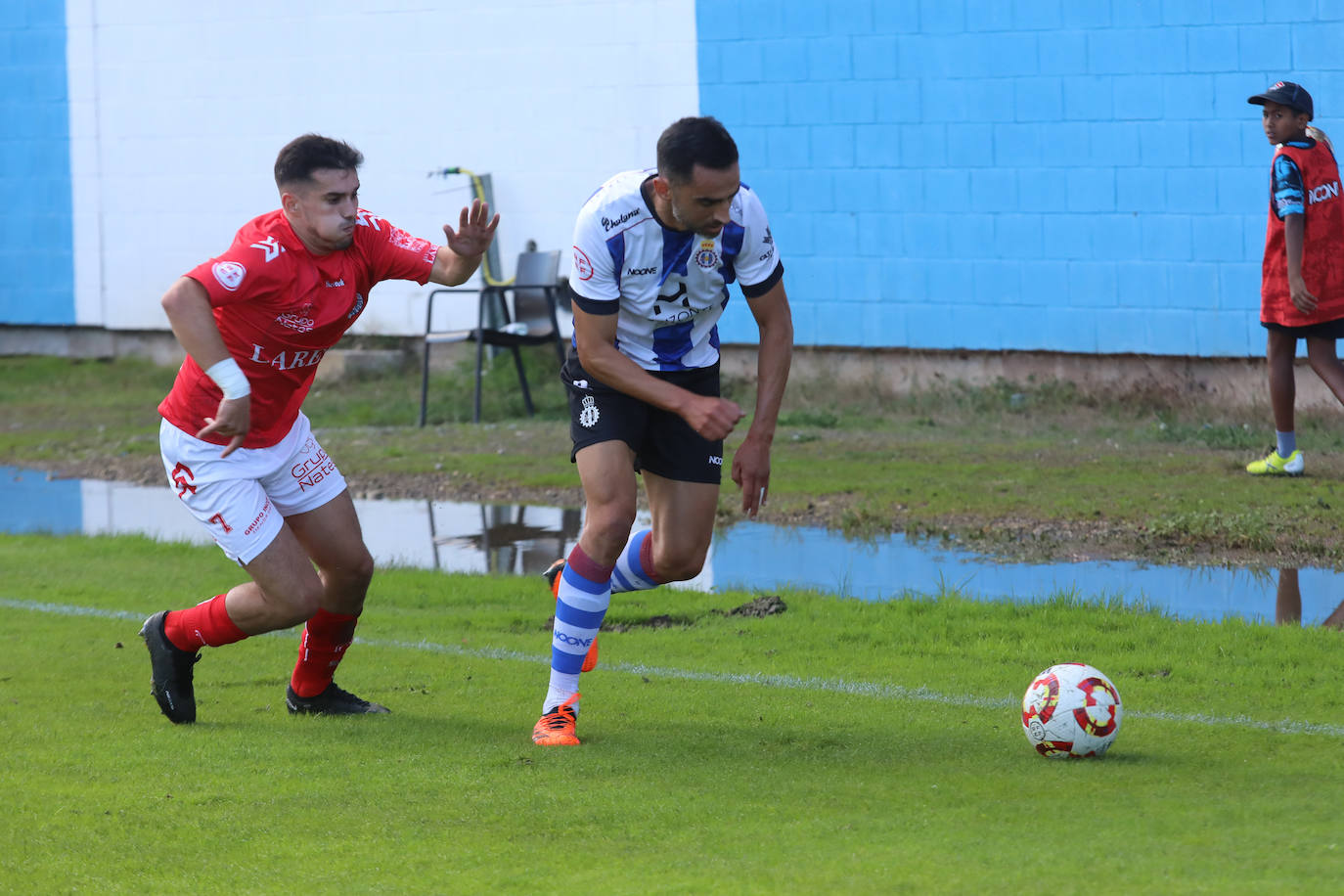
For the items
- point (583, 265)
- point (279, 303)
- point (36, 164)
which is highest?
point (36, 164)

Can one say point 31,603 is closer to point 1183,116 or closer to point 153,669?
point 153,669

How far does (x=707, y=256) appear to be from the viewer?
512cm

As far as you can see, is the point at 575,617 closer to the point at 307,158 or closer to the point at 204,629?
the point at 204,629

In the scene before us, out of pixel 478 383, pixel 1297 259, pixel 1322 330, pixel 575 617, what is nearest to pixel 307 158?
pixel 575 617

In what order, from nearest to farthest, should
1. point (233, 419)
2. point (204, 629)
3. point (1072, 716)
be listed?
1. point (1072, 716)
2. point (233, 419)
3. point (204, 629)

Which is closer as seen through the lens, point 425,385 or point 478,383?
point 478,383

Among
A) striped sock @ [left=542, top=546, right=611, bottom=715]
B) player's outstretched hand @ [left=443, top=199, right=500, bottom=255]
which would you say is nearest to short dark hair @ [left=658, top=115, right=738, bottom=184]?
player's outstretched hand @ [left=443, top=199, right=500, bottom=255]

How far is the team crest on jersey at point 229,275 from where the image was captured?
197 inches

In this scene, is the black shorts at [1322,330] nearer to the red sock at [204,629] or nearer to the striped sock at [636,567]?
the striped sock at [636,567]

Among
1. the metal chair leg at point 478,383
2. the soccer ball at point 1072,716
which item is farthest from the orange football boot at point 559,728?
the metal chair leg at point 478,383

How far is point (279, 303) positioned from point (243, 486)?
2.13 ft

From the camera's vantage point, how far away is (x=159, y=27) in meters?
16.5

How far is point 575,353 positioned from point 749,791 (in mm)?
1676

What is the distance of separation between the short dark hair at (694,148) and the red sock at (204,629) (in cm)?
225
